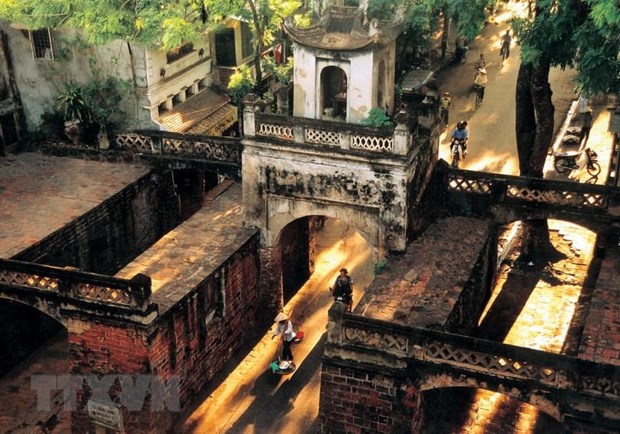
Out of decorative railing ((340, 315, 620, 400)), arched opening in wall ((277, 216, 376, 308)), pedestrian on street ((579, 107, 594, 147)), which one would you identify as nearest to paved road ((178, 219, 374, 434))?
arched opening in wall ((277, 216, 376, 308))

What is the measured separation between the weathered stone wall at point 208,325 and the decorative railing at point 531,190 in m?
6.87

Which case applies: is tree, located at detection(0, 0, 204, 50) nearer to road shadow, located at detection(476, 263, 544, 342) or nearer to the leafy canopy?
the leafy canopy

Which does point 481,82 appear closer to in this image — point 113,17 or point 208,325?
point 113,17

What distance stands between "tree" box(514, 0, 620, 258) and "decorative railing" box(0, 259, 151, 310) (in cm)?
1267

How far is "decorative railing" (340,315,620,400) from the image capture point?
17.2 meters

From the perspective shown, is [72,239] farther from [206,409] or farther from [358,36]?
[358,36]

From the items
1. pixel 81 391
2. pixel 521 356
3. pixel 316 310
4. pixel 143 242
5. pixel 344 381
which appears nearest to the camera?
pixel 521 356

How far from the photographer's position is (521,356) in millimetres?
17734

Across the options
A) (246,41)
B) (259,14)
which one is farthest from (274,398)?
(246,41)

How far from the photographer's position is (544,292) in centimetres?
2627

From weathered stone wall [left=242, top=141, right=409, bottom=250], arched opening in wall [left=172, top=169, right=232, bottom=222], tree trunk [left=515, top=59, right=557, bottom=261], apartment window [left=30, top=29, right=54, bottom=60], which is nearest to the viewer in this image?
weathered stone wall [left=242, top=141, right=409, bottom=250]

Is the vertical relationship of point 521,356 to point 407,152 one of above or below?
below

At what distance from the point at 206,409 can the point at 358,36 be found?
1136 cm

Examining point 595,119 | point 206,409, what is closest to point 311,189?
point 206,409
